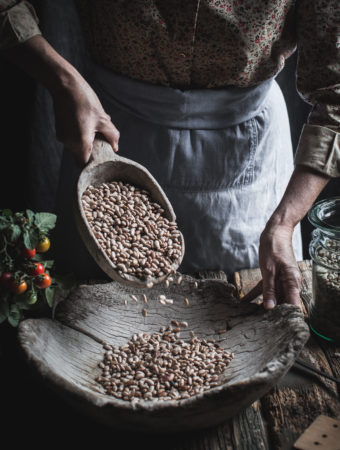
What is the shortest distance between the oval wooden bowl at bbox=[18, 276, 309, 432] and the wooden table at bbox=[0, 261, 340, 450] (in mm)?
49

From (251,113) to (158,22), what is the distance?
0.42m

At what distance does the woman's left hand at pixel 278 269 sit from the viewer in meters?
1.30

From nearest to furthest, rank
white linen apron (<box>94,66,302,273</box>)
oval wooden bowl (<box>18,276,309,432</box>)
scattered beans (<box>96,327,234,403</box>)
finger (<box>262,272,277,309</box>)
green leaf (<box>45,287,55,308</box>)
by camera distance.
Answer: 1. oval wooden bowl (<box>18,276,309,432</box>)
2. scattered beans (<box>96,327,234,403</box>)
3. finger (<box>262,272,277,309</box>)
4. green leaf (<box>45,287,55,308</box>)
5. white linen apron (<box>94,66,302,273</box>)

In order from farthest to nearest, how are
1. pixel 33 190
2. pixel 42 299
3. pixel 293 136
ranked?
pixel 293 136 < pixel 33 190 < pixel 42 299

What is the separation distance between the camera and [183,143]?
1.61 metres

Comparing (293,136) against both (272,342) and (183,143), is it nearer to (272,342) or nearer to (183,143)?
(183,143)

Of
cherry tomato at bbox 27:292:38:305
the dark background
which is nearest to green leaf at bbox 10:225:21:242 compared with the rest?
cherry tomato at bbox 27:292:38:305

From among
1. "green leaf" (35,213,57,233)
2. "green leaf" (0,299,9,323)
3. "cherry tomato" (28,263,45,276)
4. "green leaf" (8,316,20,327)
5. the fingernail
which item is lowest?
"green leaf" (8,316,20,327)

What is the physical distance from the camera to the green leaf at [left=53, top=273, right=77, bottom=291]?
151 cm

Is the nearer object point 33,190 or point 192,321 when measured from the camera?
point 192,321

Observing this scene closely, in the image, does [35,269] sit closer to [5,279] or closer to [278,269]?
[5,279]

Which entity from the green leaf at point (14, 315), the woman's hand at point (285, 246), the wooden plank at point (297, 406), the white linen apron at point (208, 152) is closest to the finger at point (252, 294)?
the woman's hand at point (285, 246)

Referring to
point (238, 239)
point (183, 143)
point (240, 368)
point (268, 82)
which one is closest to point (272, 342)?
point (240, 368)

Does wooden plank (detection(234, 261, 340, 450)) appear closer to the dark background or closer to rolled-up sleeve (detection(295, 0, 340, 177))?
the dark background
